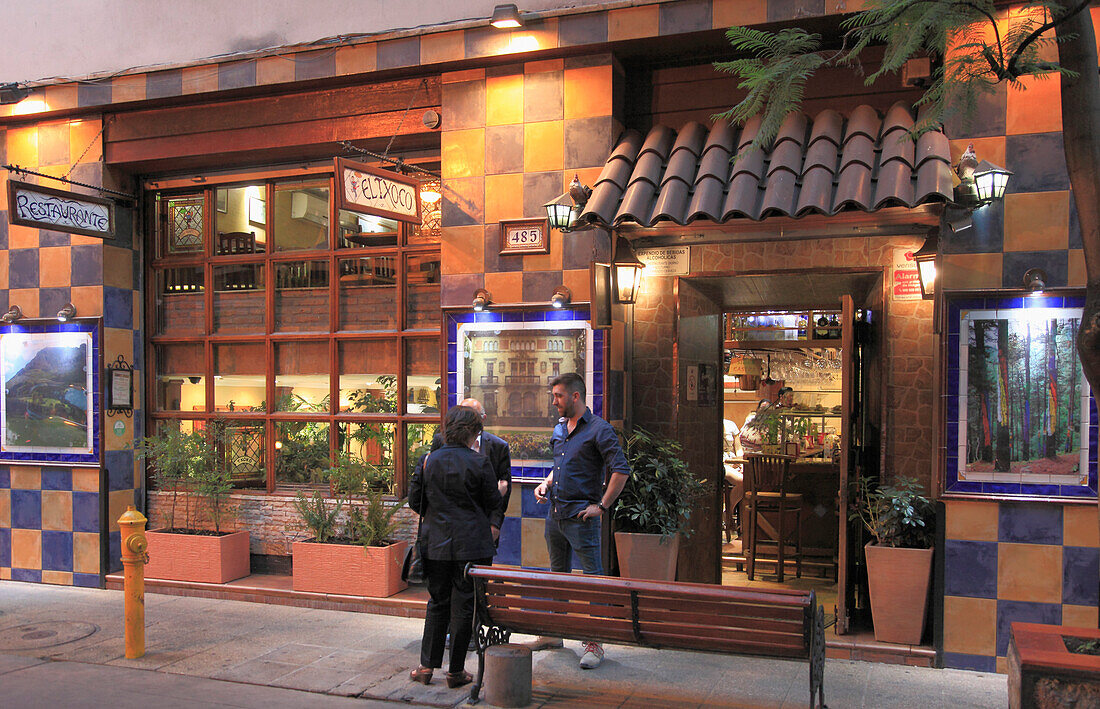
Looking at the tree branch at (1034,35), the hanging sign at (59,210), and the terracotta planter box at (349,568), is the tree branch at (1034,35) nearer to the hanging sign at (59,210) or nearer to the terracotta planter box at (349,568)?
the terracotta planter box at (349,568)

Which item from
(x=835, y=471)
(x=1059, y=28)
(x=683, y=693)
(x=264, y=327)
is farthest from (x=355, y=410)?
(x=1059, y=28)

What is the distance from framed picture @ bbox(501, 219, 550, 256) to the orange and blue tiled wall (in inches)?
149

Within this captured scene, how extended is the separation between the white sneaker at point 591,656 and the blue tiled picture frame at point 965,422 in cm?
275

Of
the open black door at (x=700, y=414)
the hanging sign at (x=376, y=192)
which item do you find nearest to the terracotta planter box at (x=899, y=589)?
the open black door at (x=700, y=414)

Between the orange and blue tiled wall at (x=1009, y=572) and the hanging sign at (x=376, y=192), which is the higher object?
the hanging sign at (x=376, y=192)

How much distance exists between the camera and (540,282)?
7.47 m

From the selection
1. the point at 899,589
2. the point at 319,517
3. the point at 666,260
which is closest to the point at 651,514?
the point at 899,589

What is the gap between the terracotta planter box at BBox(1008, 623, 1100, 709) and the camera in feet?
13.3

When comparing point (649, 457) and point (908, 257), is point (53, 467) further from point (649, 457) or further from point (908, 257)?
point (908, 257)

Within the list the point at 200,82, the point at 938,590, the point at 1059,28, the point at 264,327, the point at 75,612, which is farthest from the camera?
the point at 264,327

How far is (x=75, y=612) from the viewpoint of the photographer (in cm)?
782

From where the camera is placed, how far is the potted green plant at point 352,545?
7719 mm

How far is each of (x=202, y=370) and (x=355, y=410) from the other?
1934mm

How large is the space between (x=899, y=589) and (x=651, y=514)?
1.90m
